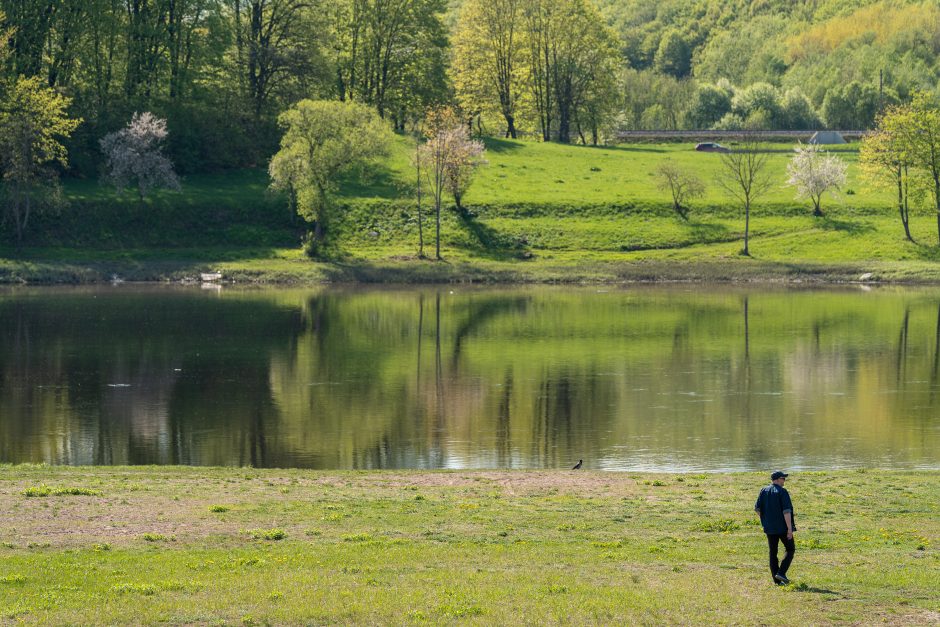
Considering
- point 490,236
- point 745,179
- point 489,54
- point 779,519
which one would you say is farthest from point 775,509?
point 489,54

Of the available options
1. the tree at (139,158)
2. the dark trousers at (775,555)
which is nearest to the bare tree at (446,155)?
the tree at (139,158)

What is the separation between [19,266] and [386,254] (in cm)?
2732

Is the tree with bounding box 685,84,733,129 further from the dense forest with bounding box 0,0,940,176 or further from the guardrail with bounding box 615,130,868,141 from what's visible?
the dense forest with bounding box 0,0,940,176

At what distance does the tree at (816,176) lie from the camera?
102 metres

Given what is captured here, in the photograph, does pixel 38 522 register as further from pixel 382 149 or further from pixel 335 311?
pixel 382 149

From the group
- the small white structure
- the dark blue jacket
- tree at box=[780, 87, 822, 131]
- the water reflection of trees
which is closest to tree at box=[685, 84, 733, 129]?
tree at box=[780, 87, 822, 131]

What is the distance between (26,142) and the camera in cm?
8925

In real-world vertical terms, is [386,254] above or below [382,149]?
below

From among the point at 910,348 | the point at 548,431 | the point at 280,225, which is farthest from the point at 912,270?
the point at 548,431

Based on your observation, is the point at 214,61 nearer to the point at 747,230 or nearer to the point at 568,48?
the point at 568,48

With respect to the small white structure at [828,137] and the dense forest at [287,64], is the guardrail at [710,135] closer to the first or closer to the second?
the small white structure at [828,137]

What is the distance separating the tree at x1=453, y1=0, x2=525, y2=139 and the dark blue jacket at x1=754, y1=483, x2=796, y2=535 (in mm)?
114872

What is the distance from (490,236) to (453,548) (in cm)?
7520

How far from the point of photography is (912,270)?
286 ft
